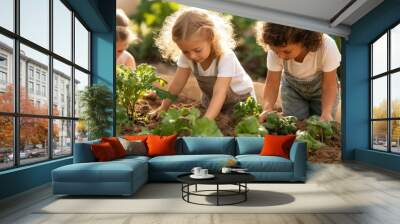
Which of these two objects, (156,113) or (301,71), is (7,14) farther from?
(301,71)

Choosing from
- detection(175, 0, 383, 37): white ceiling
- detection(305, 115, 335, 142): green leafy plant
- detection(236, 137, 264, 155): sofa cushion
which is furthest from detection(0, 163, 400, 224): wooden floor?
detection(305, 115, 335, 142): green leafy plant

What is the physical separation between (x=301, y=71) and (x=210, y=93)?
87.0 inches

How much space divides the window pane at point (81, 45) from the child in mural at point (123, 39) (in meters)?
1.52

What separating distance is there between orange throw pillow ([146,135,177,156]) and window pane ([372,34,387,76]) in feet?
15.7

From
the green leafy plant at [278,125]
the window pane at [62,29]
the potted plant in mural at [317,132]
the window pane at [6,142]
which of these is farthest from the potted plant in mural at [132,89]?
the window pane at [6,142]

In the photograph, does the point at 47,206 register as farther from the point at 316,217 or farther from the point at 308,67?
the point at 308,67

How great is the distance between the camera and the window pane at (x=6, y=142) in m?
4.69

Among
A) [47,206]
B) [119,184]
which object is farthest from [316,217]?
[47,206]

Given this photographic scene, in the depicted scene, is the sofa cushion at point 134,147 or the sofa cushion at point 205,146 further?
the sofa cushion at point 205,146

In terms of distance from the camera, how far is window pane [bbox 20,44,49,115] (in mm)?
5301

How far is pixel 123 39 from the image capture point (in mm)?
10109

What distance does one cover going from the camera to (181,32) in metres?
9.71

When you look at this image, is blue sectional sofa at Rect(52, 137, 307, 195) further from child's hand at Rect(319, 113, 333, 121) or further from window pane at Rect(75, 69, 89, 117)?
child's hand at Rect(319, 113, 333, 121)

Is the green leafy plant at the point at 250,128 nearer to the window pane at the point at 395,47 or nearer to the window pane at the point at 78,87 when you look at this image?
the window pane at the point at 395,47
